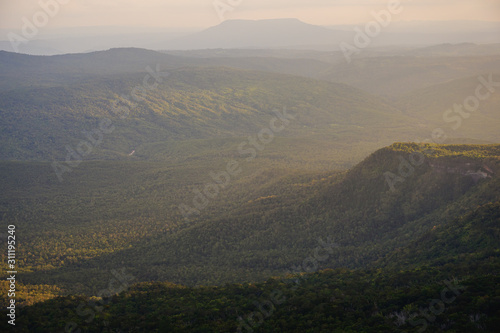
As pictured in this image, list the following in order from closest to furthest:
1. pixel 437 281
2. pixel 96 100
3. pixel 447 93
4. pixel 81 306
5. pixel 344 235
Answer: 1. pixel 437 281
2. pixel 81 306
3. pixel 344 235
4. pixel 96 100
5. pixel 447 93

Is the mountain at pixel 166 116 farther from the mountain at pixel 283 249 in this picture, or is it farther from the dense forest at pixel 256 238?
the mountain at pixel 283 249

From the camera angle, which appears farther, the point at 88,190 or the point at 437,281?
the point at 88,190

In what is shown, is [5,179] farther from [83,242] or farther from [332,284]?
[332,284]

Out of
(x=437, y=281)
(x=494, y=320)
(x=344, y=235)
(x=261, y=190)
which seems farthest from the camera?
(x=261, y=190)

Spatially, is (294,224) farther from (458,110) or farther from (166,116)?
(458,110)

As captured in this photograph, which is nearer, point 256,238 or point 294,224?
point 256,238

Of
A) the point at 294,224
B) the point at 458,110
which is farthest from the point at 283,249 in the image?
the point at 458,110

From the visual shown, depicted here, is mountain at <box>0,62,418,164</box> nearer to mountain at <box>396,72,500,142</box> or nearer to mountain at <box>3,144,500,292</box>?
mountain at <box>396,72,500,142</box>

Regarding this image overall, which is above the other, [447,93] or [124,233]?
[447,93]

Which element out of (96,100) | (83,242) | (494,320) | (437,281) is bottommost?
(83,242)

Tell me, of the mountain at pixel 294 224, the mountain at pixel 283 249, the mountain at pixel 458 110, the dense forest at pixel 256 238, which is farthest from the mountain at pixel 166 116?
the mountain at pixel 294 224

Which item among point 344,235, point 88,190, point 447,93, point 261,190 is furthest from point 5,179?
point 447,93
